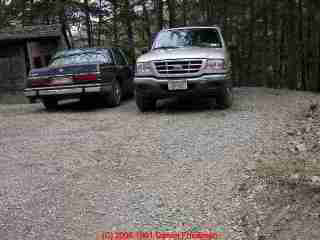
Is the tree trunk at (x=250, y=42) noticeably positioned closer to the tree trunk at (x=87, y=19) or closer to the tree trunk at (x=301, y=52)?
the tree trunk at (x=301, y=52)

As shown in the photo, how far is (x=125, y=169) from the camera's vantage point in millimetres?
6285

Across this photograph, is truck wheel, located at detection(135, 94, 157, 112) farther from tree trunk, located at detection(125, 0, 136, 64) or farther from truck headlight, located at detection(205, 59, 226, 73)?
tree trunk, located at detection(125, 0, 136, 64)

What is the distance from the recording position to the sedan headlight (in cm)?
1016

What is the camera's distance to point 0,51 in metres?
23.0

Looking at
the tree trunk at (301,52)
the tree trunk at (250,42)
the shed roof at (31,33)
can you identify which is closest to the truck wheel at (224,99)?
the tree trunk at (301,52)

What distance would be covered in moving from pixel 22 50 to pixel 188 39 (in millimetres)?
13391

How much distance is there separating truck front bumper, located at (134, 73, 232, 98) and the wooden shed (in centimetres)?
1282

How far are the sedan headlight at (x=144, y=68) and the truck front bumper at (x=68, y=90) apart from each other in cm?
144

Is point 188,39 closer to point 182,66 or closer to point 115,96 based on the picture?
point 182,66

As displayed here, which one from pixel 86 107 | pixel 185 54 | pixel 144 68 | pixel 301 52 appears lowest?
pixel 86 107

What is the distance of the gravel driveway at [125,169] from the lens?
4.67 metres

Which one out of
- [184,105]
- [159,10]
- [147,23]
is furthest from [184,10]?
[184,105]

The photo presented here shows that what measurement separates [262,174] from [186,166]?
3.53 feet

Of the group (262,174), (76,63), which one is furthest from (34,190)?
(76,63)
